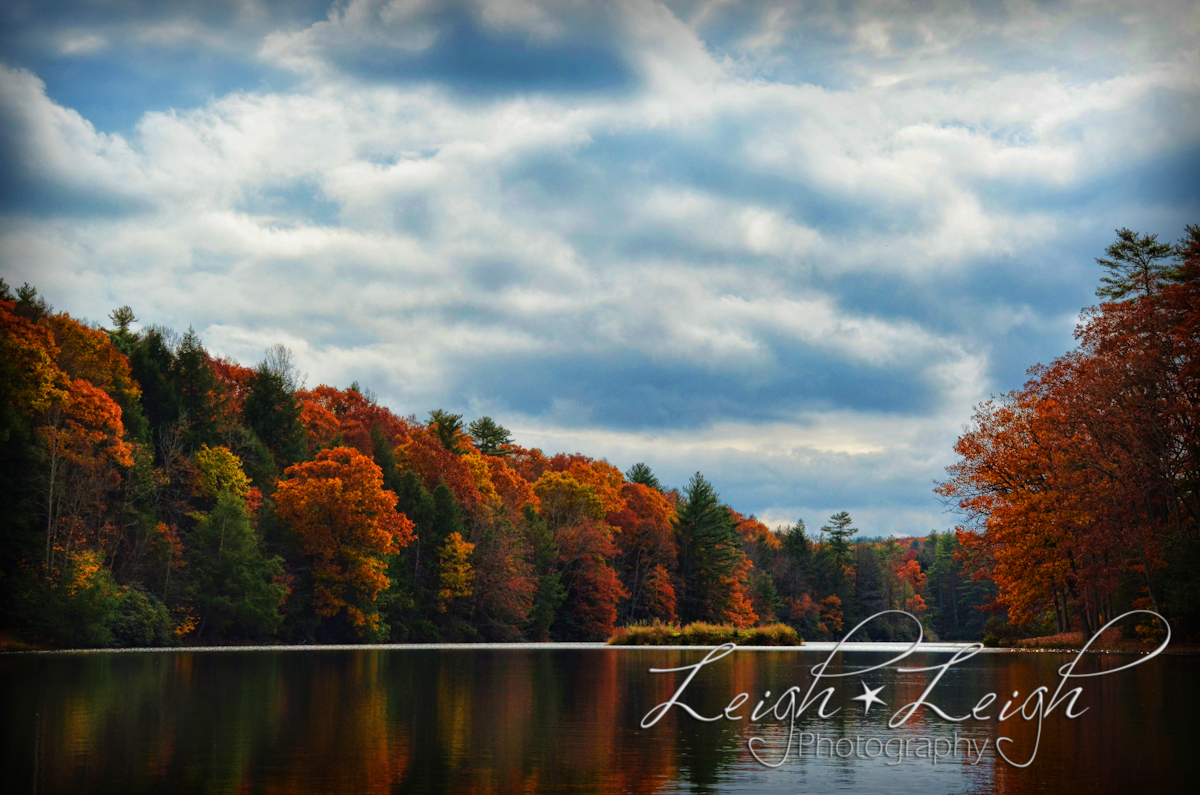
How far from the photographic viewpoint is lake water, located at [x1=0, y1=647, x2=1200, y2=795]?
11617 millimetres

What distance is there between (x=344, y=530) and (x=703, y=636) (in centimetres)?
2489

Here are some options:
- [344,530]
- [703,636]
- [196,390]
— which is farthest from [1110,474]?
[196,390]

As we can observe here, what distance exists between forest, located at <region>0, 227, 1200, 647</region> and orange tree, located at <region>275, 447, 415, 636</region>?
179 millimetres

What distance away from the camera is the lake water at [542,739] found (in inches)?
457

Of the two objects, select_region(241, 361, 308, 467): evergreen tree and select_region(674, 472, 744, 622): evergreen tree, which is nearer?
select_region(241, 361, 308, 467): evergreen tree

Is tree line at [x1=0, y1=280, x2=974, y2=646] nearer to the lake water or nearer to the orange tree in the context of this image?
the orange tree

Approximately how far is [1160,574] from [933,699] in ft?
87.5

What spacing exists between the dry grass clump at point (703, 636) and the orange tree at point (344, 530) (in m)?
16.9

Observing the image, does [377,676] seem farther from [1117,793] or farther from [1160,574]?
[1160,574]

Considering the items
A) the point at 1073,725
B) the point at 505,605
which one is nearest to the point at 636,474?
the point at 505,605

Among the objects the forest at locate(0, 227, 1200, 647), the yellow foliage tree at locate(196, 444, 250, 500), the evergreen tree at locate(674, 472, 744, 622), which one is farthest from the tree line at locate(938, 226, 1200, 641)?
the evergreen tree at locate(674, 472, 744, 622)

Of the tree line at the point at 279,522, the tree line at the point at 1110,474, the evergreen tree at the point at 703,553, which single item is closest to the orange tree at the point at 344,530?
the tree line at the point at 279,522

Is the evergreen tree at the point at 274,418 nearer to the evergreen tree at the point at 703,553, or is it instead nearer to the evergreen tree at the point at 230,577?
the evergreen tree at the point at 230,577

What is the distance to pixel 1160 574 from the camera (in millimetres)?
44438
